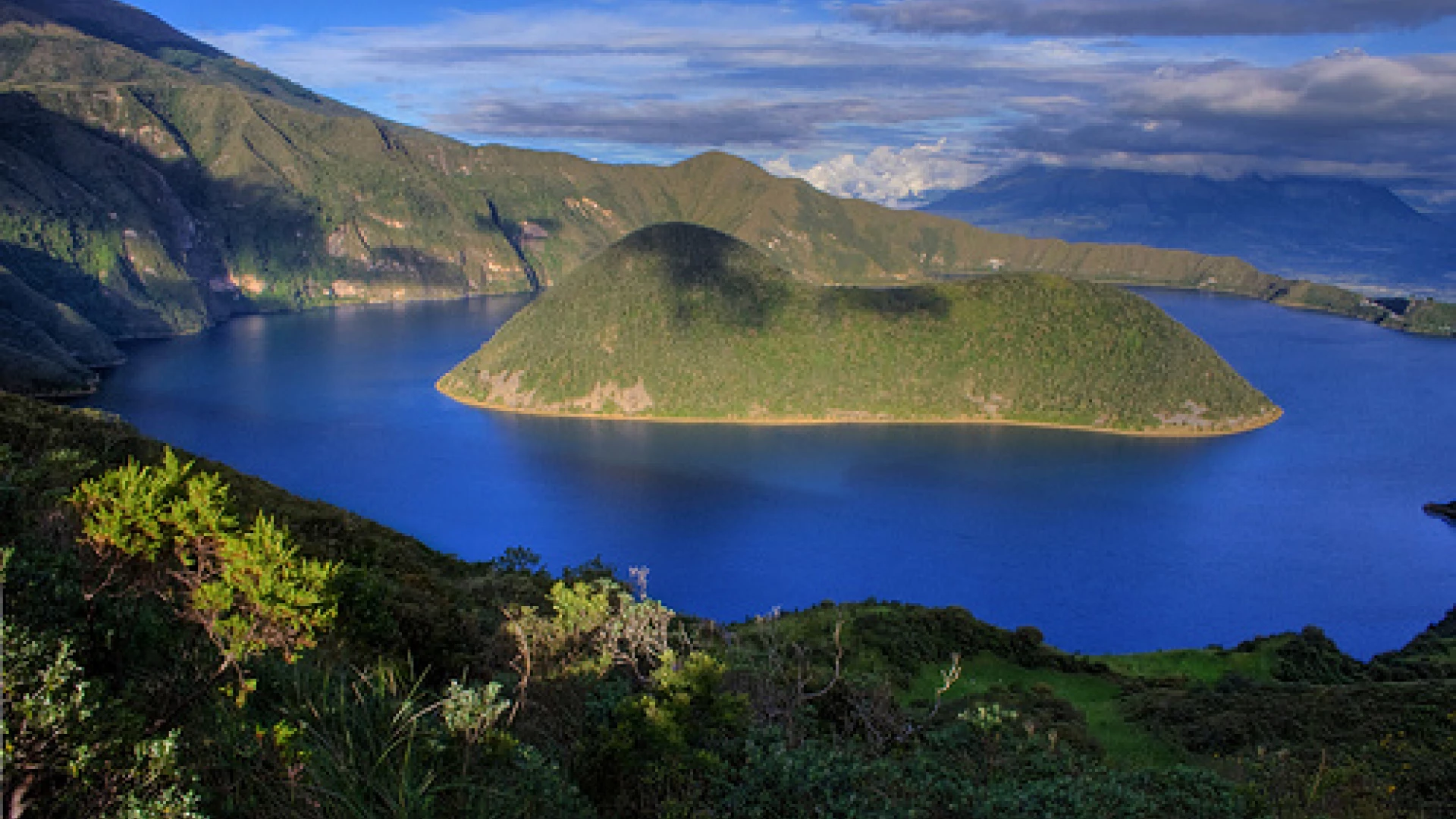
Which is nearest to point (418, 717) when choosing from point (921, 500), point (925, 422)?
point (921, 500)

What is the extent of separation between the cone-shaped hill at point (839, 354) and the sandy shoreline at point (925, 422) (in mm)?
511

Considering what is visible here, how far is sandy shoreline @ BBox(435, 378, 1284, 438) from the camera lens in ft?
377

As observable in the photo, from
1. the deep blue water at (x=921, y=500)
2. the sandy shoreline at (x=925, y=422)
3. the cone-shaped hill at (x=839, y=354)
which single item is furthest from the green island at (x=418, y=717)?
the cone-shaped hill at (x=839, y=354)

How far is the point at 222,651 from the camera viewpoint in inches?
311

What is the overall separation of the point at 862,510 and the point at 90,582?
75.1 metres

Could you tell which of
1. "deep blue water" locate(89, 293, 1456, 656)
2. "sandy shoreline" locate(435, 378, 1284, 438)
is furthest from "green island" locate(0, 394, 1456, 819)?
"sandy shoreline" locate(435, 378, 1284, 438)

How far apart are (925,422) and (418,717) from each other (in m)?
115

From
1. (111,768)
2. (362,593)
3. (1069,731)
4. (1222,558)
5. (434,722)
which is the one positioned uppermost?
(111,768)

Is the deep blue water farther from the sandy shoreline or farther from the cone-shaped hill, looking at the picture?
the cone-shaped hill

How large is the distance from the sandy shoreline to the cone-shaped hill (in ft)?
1.68

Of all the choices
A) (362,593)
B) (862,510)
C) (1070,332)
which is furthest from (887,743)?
(1070,332)

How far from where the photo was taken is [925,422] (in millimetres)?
118250

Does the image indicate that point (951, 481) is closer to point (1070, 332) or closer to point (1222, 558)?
point (1222, 558)

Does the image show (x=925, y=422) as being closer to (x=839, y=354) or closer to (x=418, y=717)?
(x=839, y=354)
